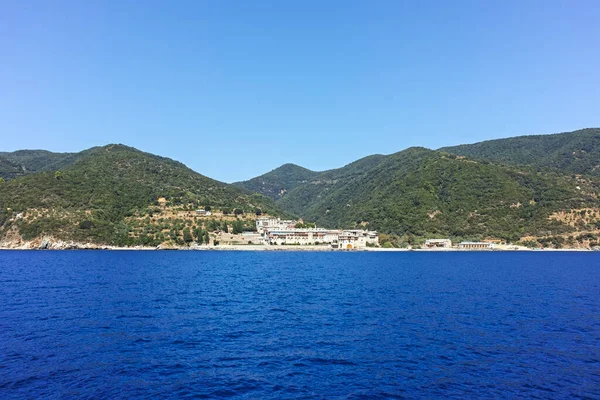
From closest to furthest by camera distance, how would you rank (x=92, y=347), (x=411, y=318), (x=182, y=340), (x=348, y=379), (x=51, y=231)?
(x=348, y=379), (x=92, y=347), (x=182, y=340), (x=411, y=318), (x=51, y=231)

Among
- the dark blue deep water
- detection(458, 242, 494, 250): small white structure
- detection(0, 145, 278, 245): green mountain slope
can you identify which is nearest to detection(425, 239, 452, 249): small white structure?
detection(458, 242, 494, 250): small white structure

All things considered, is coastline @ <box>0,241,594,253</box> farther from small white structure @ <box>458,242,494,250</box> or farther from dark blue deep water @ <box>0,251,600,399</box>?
dark blue deep water @ <box>0,251,600,399</box>

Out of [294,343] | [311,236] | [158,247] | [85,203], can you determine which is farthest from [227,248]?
[294,343]

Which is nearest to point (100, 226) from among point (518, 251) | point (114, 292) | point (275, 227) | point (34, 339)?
point (275, 227)

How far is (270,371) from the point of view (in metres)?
21.3

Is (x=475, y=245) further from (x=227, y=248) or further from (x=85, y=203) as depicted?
(x=85, y=203)

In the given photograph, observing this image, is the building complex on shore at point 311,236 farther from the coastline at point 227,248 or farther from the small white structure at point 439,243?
the small white structure at point 439,243

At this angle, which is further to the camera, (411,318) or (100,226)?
(100,226)

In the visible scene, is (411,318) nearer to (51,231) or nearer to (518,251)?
(51,231)

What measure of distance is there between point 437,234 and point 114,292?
16192cm

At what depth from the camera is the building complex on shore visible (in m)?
177

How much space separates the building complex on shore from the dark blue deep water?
417 ft

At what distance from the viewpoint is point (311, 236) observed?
184m

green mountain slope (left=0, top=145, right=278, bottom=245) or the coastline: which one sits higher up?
green mountain slope (left=0, top=145, right=278, bottom=245)
